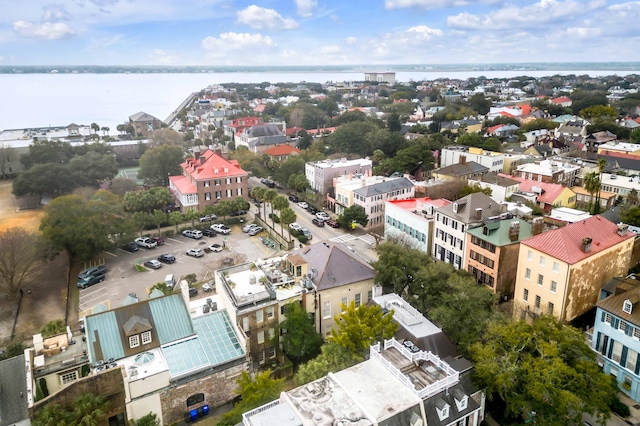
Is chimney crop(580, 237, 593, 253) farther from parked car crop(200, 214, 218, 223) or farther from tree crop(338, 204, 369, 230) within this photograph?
parked car crop(200, 214, 218, 223)

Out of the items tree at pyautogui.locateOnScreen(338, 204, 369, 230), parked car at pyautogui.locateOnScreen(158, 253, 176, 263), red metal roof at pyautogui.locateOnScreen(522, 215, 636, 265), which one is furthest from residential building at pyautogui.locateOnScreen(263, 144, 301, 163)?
red metal roof at pyautogui.locateOnScreen(522, 215, 636, 265)

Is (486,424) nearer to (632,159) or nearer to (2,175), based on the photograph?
(632,159)

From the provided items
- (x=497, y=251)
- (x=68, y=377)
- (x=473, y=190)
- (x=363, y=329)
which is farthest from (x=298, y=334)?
(x=473, y=190)

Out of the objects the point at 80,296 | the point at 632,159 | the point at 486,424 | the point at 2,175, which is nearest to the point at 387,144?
the point at 632,159

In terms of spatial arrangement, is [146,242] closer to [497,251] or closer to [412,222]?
[412,222]

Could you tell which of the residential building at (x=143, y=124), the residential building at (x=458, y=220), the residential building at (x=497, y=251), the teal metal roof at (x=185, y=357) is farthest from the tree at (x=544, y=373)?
the residential building at (x=143, y=124)
